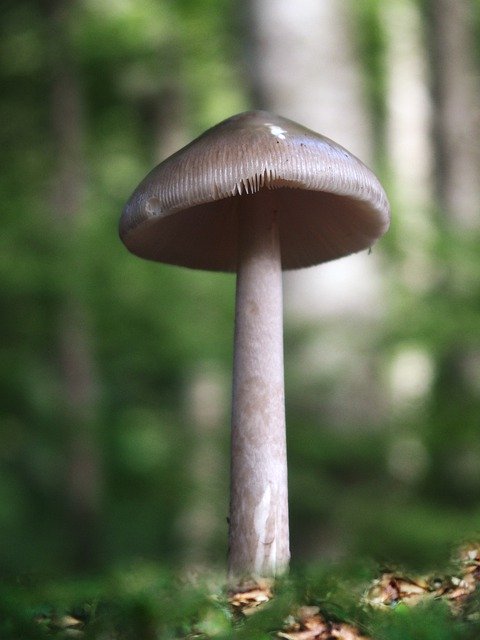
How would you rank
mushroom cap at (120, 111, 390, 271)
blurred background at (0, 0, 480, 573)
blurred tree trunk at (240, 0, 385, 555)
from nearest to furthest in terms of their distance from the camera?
mushroom cap at (120, 111, 390, 271)
blurred background at (0, 0, 480, 573)
blurred tree trunk at (240, 0, 385, 555)

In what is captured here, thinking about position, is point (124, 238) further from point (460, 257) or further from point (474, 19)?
point (474, 19)

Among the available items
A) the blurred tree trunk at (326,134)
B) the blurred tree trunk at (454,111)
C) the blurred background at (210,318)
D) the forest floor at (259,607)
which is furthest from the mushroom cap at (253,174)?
the blurred tree trunk at (454,111)

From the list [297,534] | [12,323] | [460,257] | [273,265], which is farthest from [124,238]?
[12,323]

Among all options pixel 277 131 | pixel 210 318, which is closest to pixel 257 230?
pixel 277 131

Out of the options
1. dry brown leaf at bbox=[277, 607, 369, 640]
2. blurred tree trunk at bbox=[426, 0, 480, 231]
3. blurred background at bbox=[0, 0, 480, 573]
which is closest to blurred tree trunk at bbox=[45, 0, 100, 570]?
blurred background at bbox=[0, 0, 480, 573]

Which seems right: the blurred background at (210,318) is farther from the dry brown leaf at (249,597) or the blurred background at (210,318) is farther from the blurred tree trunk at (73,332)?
the dry brown leaf at (249,597)

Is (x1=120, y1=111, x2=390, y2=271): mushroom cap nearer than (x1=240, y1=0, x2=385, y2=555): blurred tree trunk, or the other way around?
(x1=120, y1=111, x2=390, y2=271): mushroom cap

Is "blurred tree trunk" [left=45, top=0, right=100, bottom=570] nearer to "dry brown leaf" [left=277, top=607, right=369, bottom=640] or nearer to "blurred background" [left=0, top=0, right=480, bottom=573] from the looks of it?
"blurred background" [left=0, top=0, right=480, bottom=573]

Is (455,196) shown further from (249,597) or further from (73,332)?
(249,597)
